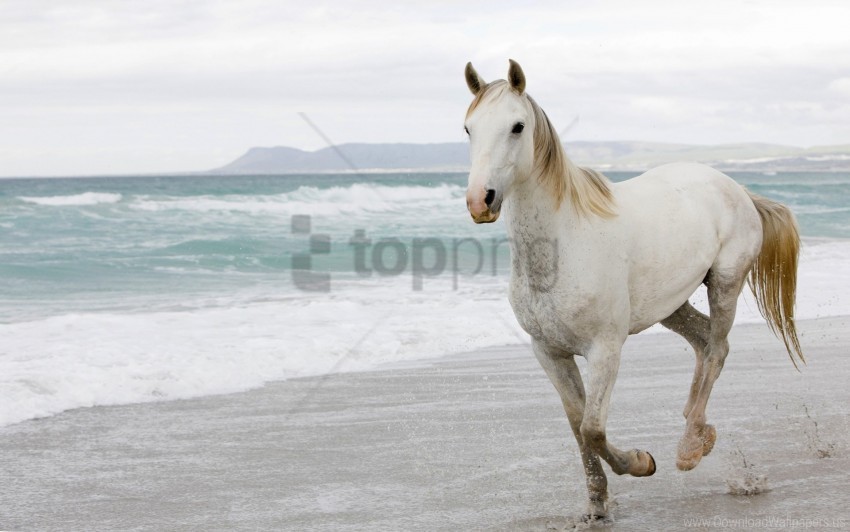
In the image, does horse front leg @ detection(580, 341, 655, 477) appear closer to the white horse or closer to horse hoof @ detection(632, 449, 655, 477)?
the white horse

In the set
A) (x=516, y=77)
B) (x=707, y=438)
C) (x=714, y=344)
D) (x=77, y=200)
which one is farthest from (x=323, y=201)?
(x=516, y=77)

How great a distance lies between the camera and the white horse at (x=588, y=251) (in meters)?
3.50

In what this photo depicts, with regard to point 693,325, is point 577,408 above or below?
below

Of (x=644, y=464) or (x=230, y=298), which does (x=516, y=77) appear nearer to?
(x=644, y=464)

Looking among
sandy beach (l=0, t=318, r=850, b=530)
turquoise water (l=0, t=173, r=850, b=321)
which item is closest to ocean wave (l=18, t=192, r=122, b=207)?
turquoise water (l=0, t=173, r=850, b=321)

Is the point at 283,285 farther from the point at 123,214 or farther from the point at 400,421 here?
the point at 123,214

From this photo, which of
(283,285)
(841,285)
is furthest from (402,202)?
(841,285)

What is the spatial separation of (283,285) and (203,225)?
50.1 ft

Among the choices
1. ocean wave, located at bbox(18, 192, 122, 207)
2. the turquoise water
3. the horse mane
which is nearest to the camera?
the horse mane

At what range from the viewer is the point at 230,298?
542 inches

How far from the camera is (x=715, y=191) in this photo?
4.70 meters

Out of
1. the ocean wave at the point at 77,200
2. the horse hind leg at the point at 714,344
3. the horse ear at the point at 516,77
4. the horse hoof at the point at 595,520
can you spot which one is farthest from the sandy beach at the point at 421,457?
the ocean wave at the point at 77,200

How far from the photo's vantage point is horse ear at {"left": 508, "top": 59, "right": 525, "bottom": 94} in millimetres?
3486

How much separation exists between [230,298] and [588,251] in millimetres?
10574
